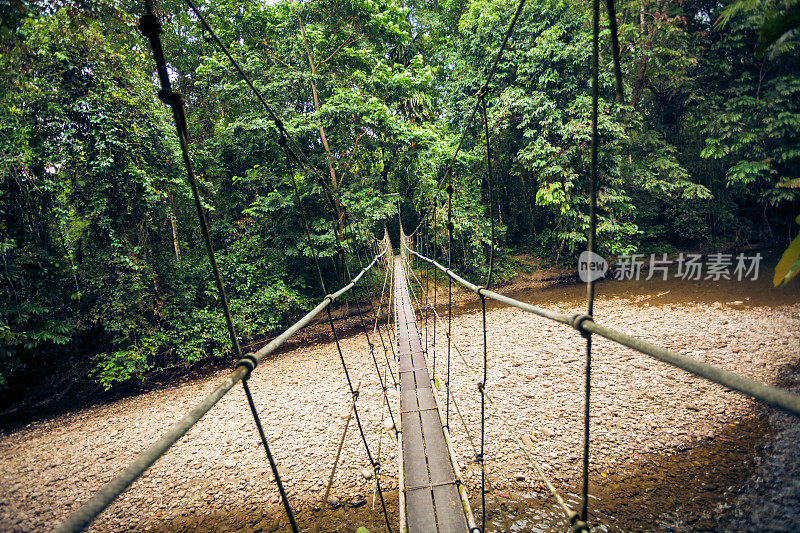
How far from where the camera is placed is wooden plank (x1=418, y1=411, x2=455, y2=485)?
48.5 inches

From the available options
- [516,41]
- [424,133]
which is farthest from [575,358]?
[516,41]

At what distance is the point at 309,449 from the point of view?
2811mm

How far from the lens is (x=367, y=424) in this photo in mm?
2996

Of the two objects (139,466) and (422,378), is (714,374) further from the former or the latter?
(422,378)

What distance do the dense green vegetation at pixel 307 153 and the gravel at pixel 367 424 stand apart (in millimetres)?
1371

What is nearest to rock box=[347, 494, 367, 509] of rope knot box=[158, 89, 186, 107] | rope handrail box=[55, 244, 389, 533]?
rope handrail box=[55, 244, 389, 533]

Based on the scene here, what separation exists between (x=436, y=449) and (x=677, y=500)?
186 cm

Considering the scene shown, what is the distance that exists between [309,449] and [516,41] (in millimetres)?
7911

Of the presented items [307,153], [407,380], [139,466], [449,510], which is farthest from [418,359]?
[307,153]

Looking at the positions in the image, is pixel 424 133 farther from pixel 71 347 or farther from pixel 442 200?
pixel 71 347

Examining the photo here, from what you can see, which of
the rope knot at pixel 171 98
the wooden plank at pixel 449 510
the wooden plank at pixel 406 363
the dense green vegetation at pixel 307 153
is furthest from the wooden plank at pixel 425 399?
the dense green vegetation at pixel 307 153

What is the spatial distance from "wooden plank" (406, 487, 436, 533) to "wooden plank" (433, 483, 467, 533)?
0.9 inches

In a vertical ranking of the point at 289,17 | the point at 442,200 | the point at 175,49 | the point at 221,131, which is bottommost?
the point at 442,200

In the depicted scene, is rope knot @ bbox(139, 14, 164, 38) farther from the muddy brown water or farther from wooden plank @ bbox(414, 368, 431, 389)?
the muddy brown water
